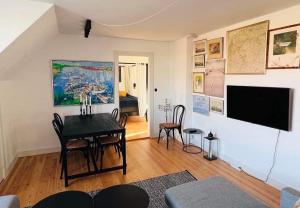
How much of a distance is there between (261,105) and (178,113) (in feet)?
7.10

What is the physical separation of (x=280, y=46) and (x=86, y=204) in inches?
114

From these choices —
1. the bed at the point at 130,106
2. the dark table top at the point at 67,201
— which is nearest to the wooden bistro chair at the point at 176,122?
the bed at the point at 130,106

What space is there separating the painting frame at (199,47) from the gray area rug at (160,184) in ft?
7.71

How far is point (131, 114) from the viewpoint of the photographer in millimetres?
7031

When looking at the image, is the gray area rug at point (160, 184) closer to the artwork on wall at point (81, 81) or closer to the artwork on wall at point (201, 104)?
the artwork on wall at point (201, 104)

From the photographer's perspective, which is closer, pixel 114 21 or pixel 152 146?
pixel 114 21

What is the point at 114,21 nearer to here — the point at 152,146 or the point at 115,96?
the point at 115,96

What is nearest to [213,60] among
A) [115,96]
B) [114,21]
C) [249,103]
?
[249,103]

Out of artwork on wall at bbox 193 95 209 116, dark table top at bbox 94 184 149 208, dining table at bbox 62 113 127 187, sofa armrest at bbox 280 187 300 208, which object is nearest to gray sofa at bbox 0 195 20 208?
dark table top at bbox 94 184 149 208

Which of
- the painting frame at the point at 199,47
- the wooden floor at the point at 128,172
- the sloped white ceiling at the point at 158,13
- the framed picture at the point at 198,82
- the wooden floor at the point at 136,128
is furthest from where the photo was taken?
the wooden floor at the point at 136,128

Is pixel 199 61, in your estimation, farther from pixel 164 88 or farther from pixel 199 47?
pixel 164 88

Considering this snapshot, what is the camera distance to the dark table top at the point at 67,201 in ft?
5.69

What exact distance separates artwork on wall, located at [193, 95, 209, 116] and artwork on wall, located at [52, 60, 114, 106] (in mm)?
1821

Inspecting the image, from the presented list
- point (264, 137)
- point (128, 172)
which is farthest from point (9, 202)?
point (264, 137)
